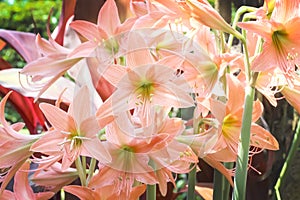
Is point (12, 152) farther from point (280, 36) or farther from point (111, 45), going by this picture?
point (280, 36)

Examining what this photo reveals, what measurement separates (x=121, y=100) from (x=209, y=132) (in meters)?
0.10

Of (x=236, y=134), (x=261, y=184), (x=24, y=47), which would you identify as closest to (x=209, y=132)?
(x=236, y=134)

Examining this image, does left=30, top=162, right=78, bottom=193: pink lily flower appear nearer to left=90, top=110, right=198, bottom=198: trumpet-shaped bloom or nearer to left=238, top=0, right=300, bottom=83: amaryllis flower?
left=90, top=110, right=198, bottom=198: trumpet-shaped bloom

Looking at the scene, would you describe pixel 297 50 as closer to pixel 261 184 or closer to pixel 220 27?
pixel 220 27

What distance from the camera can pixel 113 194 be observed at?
1.60ft

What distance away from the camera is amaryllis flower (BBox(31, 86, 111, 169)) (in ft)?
1.52

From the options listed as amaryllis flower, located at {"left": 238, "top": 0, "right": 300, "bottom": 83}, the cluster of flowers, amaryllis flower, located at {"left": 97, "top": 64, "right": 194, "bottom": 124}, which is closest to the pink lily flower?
the cluster of flowers

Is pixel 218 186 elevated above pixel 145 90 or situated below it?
below

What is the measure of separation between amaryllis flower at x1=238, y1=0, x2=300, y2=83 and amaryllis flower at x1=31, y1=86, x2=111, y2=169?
142 millimetres

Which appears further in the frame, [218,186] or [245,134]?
[218,186]

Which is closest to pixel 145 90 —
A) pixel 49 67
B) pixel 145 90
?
pixel 145 90

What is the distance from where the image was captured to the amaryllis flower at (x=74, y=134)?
1.52ft

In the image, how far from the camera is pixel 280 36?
0.45 metres

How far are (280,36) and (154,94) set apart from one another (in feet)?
0.38
